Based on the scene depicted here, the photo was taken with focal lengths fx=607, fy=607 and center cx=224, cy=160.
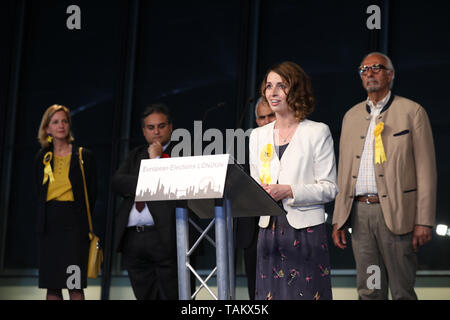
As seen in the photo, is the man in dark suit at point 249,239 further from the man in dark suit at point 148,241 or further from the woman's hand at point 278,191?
the woman's hand at point 278,191

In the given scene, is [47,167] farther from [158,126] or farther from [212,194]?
[212,194]

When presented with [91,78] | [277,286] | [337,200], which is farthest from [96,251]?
[91,78]

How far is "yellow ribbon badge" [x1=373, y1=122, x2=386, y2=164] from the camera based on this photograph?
3.25 metres

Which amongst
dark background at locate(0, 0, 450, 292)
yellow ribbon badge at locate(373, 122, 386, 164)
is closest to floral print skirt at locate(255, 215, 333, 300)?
yellow ribbon badge at locate(373, 122, 386, 164)

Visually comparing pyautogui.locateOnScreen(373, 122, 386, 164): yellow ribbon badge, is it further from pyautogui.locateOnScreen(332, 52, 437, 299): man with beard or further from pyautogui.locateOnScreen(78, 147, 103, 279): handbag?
pyautogui.locateOnScreen(78, 147, 103, 279): handbag

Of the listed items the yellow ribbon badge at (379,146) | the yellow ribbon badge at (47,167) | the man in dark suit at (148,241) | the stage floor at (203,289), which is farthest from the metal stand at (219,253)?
the stage floor at (203,289)

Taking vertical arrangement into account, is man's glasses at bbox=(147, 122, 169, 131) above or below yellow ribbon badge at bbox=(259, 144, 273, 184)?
above

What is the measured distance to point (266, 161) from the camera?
96.4 inches

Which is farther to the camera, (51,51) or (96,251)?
(51,51)

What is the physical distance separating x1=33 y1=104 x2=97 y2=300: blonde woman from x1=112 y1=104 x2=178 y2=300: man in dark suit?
0.39 meters

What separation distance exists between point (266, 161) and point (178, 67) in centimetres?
401
